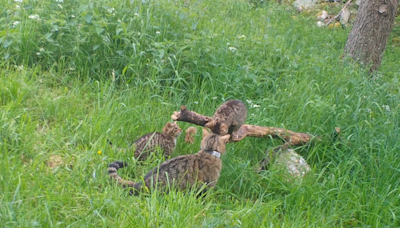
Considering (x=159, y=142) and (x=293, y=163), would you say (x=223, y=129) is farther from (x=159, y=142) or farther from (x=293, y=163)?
(x=293, y=163)

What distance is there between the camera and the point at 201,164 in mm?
4426

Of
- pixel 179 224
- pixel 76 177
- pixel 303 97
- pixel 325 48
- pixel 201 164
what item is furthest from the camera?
pixel 325 48

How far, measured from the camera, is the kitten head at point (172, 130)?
16.6 ft

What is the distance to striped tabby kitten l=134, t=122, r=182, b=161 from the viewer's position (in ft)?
15.8

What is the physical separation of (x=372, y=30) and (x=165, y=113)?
4307 millimetres

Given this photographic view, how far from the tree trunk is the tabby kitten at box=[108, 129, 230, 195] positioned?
4217 mm

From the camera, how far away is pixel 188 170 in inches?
170

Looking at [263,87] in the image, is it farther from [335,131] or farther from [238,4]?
[238,4]

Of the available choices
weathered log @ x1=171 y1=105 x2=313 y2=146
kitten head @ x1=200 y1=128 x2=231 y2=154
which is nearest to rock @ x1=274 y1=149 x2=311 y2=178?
weathered log @ x1=171 y1=105 x2=313 y2=146

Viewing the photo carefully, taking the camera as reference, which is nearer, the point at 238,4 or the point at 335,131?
the point at 335,131

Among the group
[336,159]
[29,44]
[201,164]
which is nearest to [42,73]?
[29,44]

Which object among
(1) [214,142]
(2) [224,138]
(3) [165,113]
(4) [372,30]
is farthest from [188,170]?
(4) [372,30]

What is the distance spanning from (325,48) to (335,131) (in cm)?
342

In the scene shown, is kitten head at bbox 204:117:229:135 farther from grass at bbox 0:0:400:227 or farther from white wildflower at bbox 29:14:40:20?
white wildflower at bbox 29:14:40:20
